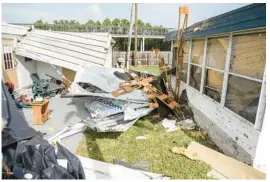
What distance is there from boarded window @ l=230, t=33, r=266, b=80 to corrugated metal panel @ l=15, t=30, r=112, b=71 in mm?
6462

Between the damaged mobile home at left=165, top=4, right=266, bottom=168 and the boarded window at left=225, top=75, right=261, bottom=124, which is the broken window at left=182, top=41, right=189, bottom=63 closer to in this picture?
the damaged mobile home at left=165, top=4, right=266, bottom=168

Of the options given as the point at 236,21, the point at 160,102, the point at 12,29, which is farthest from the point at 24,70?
the point at 236,21

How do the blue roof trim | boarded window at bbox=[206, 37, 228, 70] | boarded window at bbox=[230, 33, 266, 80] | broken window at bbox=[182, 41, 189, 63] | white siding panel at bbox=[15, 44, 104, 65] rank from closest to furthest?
the blue roof trim → boarded window at bbox=[230, 33, 266, 80] → boarded window at bbox=[206, 37, 228, 70] → broken window at bbox=[182, 41, 189, 63] → white siding panel at bbox=[15, 44, 104, 65]

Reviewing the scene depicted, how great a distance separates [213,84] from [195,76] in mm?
1388

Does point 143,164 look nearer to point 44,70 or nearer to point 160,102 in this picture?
point 160,102

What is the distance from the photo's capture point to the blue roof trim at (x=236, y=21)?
3.26 m

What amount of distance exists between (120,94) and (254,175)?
3947 mm

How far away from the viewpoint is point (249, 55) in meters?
3.97

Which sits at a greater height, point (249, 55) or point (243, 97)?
point (249, 55)

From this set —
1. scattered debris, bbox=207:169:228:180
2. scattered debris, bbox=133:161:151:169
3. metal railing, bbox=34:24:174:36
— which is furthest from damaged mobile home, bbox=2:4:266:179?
metal railing, bbox=34:24:174:36

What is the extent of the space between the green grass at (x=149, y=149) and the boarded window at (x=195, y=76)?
1707 millimetres

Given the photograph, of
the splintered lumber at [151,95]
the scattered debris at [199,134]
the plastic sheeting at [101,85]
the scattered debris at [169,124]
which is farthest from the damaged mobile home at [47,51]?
the scattered debris at [199,134]

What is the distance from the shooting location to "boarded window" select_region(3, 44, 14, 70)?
31.2 ft

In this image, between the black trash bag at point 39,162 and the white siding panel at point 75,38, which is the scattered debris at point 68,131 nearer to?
the black trash bag at point 39,162
